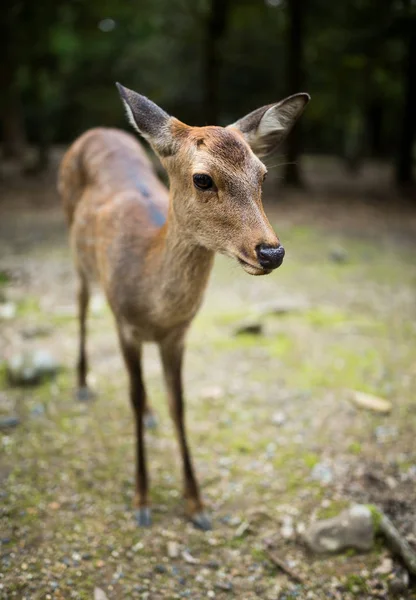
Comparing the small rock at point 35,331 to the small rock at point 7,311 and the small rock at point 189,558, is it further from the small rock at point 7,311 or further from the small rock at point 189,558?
the small rock at point 189,558

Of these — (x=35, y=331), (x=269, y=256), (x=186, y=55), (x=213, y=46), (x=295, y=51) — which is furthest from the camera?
(x=186, y=55)

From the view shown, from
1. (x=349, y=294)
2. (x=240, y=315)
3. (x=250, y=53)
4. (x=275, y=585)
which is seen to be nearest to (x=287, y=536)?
(x=275, y=585)

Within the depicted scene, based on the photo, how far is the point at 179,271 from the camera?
2475 mm

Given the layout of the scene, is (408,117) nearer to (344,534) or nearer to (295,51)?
(295,51)

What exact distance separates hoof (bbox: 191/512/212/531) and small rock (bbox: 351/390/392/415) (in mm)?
1612

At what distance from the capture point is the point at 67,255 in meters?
7.54

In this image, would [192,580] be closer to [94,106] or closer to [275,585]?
[275,585]

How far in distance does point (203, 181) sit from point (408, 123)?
12.6 metres

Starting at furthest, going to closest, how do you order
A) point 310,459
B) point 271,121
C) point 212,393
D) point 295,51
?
point 295,51 < point 212,393 < point 310,459 < point 271,121

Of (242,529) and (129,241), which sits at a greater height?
(129,241)

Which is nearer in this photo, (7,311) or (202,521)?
(202,521)

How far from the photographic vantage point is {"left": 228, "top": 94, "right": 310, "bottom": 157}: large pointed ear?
93.8 inches

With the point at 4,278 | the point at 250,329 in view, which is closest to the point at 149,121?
the point at 250,329

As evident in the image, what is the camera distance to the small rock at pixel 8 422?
3.60 metres
